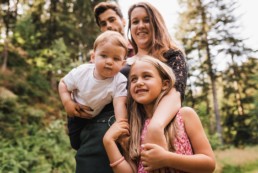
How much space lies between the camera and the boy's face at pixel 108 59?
1982 mm

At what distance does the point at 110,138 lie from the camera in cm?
176

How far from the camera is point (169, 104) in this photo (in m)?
1.76

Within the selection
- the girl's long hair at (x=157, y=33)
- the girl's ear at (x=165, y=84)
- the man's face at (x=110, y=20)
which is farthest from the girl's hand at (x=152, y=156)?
the man's face at (x=110, y=20)

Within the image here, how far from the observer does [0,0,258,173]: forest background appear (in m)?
9.25

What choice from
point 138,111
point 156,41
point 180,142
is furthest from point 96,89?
point 180,142

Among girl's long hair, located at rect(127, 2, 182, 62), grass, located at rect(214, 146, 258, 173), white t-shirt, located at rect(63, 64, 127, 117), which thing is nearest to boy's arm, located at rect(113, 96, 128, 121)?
white t-shirt, located at rect(63, 64, 127, 117)

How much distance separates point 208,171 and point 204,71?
20.9 m

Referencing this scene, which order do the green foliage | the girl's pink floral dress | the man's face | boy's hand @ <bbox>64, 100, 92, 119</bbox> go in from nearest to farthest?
the girl's pink floral dress < boy's hand @ <bbox>64, 100, 92, 119</bbox> < the man's face < the green foliage

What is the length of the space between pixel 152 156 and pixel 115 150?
260 millimetres

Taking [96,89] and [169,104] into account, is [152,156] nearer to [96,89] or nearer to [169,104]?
[169,104]

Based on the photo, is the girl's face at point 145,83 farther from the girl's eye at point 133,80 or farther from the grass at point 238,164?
the grass at point 238,164

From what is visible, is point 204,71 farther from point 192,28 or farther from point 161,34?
point 161,34

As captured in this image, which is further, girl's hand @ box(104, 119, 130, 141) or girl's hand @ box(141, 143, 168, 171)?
girl's hand @ box(104, 119, 130, 141)

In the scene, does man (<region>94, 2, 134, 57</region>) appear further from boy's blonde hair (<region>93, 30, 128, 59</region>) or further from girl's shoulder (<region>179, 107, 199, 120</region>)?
girl's shoulder (<region>179, 107, 199, 120</region>)
